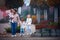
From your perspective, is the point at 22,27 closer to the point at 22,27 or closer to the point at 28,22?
the point at 22,27

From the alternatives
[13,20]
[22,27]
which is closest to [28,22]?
[22,27]

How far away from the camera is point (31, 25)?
258 centimetres

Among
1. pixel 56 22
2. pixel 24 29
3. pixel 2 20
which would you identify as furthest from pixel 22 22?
pixel 56 22

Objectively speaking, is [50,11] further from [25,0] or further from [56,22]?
[25,0]

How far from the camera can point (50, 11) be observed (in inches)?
102

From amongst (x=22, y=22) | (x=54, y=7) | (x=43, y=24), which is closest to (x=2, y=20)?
(x=22, y=22)

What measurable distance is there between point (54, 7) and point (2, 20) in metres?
0.74

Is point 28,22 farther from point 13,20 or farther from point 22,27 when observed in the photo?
point 13,20

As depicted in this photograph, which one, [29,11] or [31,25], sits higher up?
[29,11]

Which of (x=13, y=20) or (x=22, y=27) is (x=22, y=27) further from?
(x=13, y=20)

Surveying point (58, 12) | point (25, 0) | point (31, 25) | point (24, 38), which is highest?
point (25, 0)

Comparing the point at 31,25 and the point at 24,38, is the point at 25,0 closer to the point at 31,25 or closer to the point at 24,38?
the point at 31,25

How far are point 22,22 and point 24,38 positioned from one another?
8.9 inches

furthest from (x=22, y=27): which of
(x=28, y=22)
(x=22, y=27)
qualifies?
(x=28, y=22)
